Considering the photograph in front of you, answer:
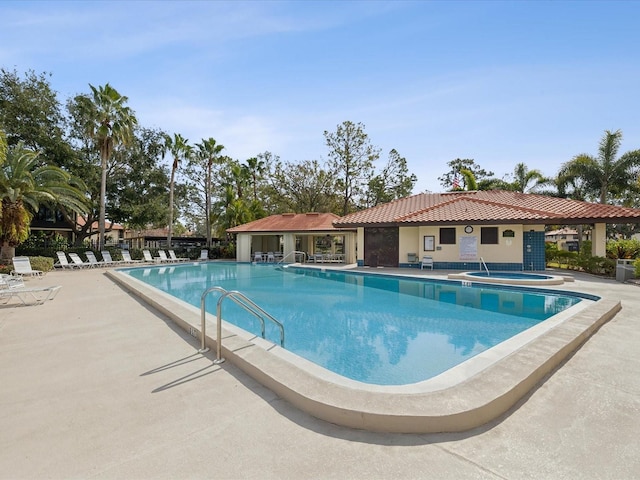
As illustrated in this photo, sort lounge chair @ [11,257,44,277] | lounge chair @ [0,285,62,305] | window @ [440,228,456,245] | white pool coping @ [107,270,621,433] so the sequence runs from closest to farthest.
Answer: white pool coping @ [107,270,621,433] < lounge chair @ [0,285,62,305] < lounge chair @ [11,257,44,277] < window @ [440,228,456,245]

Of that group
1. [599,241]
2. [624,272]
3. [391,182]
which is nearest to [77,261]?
[624,272]

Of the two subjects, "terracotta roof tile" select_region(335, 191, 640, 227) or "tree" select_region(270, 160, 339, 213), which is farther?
"tree" select_region(270, 160, 339, 213)

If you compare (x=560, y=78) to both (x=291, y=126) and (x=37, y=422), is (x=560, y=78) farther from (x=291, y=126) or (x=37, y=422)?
(x=37, y=422)

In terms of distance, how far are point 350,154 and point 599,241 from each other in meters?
23.5

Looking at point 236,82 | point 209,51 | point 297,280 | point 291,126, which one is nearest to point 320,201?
point 291,126

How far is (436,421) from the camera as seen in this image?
2.93m

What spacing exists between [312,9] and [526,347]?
1018cm

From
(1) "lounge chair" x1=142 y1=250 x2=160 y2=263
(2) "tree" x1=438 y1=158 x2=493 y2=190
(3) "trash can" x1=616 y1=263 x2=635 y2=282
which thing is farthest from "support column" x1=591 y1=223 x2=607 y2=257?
(1) "lounge chair" x1=142 y1=250 x2=160 y2=263

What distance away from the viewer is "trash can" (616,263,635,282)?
13594 mm

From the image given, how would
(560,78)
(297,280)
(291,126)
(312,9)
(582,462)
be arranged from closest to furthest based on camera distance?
(582,462) → (312,9) → (560,78) → (297,280) → (291,126)

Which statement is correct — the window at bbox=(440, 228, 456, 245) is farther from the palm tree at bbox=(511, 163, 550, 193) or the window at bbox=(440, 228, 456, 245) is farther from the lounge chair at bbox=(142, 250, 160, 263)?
the lounge chair at bbox=(142, 250, 160, 263)

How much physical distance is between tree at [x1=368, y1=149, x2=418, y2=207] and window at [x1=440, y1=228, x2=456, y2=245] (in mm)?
19218

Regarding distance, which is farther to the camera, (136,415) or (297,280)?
(297,280)

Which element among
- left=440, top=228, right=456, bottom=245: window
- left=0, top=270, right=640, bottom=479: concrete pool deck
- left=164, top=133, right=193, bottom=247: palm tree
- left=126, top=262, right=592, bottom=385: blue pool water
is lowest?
left=126, top=262, right=592, bottom=385: blue pool water
